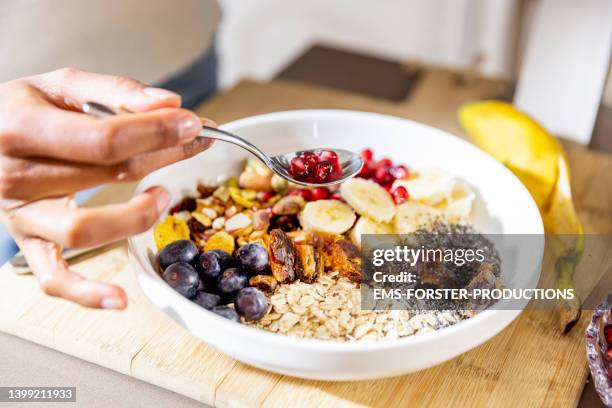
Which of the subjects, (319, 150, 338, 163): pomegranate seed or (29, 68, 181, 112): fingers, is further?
(319, 150, 338, 163): pomegranate seed

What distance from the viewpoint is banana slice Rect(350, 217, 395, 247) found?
0.96 meters

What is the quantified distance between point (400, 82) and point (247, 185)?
27.4 inches

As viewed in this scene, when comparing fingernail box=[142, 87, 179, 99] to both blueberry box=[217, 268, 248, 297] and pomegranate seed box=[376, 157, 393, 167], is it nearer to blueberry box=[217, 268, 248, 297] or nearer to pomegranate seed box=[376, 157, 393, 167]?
blueberry box=[217, 268, 248, 297]

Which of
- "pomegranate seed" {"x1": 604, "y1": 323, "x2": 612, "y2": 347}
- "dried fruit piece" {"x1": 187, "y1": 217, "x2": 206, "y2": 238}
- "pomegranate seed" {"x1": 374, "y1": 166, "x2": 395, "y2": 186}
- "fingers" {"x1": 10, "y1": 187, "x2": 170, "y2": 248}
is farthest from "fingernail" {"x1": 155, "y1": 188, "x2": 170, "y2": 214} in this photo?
"pomegranate seed" {"x1": 604, "y1": 323, "x2": 612, "y2": 347}

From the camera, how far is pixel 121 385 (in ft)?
2.81

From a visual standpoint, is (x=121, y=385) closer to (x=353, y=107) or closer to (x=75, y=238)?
(x=75, y=238)

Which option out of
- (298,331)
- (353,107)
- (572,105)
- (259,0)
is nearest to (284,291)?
(298,331)

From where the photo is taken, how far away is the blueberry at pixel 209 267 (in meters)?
0.87

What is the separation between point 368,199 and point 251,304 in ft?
0.94

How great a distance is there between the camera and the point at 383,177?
3.57 feet

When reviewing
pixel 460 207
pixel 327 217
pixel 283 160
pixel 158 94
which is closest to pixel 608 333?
pixel 460 207

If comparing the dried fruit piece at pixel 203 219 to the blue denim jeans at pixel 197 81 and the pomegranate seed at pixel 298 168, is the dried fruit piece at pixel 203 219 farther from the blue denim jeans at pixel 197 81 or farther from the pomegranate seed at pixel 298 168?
the blue denim jeans at pixel 197 81

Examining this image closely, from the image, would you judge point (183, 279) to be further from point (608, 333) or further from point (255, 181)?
point (608, 333)

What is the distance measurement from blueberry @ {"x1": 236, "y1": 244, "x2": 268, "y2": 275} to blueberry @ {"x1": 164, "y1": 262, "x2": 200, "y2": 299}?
76mm
